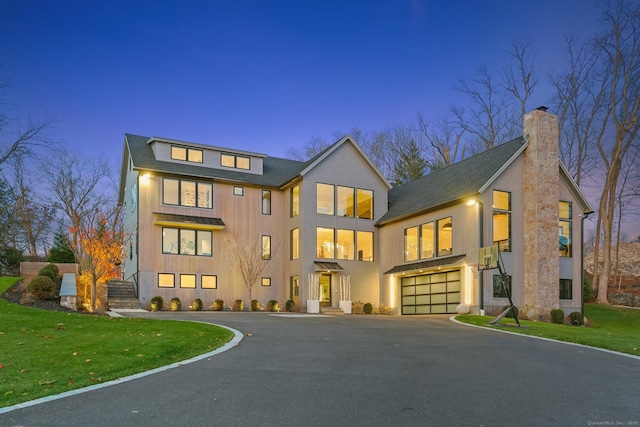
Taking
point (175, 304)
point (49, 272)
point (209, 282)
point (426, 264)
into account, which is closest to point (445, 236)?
point (426, 264)

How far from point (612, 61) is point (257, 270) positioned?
27.2 meters

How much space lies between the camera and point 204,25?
27266mm

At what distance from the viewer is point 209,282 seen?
2720 centimetres

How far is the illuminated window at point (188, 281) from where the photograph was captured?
87.0 feet

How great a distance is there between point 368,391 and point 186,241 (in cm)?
2111

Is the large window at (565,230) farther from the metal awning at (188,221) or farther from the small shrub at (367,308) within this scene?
the metal awning at (188,221)

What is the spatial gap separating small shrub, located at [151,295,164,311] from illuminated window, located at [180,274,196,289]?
5.57 ft

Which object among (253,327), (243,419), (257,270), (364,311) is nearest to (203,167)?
(257,270)

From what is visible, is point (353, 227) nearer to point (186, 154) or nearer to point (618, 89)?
point (186, 154)

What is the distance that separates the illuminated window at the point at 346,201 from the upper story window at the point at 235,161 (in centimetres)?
545

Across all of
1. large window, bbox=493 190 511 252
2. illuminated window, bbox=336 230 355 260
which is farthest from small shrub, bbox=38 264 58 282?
large window, bbox=493 190 511 252

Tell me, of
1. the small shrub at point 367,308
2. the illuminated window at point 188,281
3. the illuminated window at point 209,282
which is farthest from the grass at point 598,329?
the illuminated window at point 188,281

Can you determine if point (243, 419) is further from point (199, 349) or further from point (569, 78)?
point (569, 78)

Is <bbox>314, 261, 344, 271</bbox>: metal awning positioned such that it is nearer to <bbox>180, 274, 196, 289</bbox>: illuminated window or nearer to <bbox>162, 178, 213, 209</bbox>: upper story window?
<bbox>180, 274, 196, 289</bbox>: illuminated window
